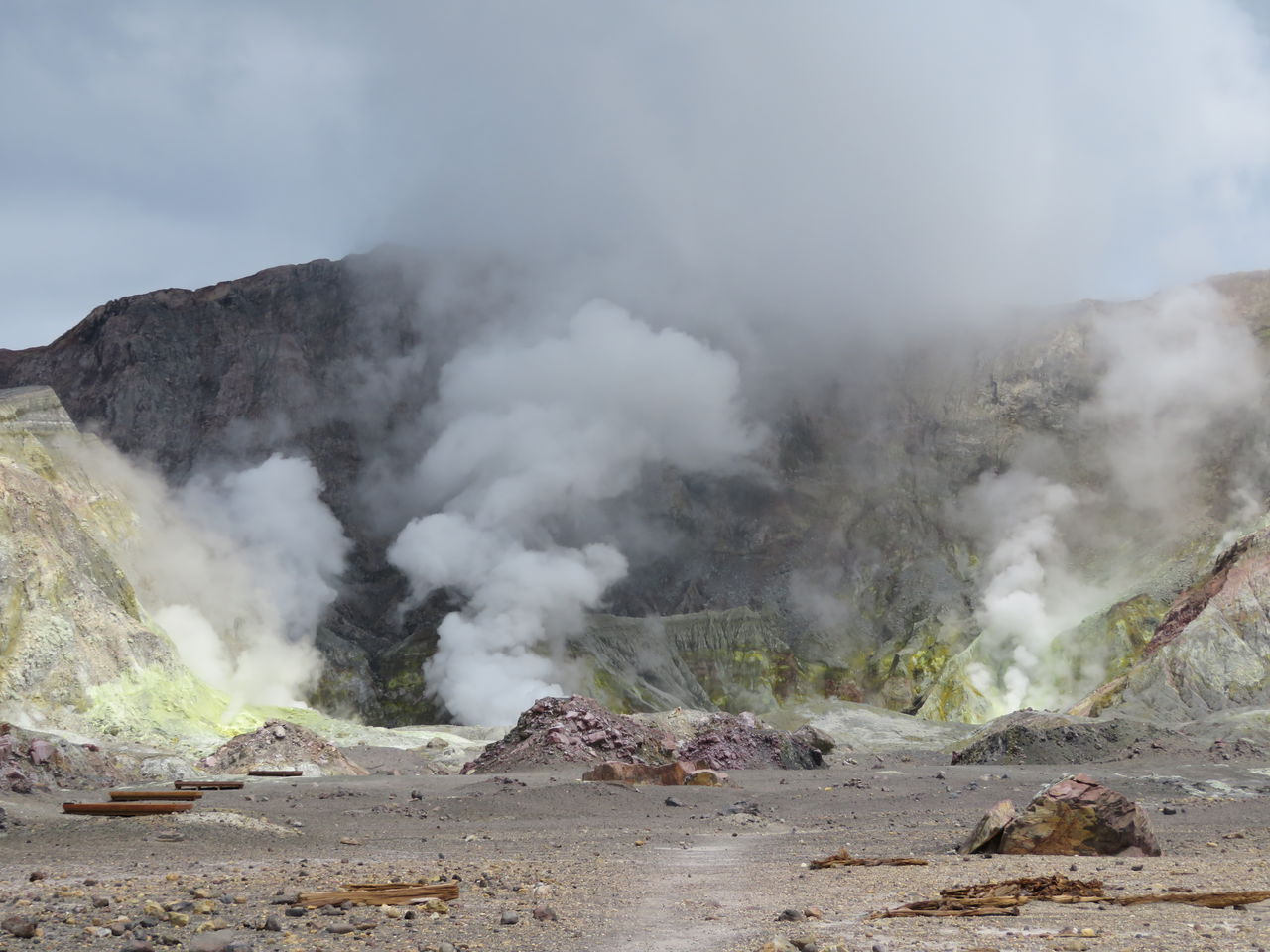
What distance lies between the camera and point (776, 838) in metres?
16.0

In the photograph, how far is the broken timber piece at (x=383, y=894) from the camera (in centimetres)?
748

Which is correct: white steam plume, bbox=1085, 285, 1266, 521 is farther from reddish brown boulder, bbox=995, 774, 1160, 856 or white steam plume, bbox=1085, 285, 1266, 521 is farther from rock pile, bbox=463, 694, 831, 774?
reddish brown boulder, bbox=995, 774, 1160, 856

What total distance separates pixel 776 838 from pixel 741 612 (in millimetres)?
71759

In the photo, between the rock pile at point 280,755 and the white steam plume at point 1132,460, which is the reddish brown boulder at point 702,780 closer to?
the rock pile at point 280,755

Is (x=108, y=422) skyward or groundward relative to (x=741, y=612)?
skyward

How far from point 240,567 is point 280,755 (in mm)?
37367

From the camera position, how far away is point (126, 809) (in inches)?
599

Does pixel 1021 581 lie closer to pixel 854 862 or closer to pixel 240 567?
pixel 240 567

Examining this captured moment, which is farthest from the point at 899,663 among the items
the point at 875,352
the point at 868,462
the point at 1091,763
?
the point at 1091,763

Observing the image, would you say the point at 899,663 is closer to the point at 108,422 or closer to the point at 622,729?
the point at 622,729

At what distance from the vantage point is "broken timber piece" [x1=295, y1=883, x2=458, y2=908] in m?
7.48

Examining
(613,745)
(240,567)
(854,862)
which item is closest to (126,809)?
(854,862)

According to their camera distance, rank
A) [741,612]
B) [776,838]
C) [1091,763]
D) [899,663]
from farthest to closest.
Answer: [741,612], [899,663], [1091,763], [776,838]

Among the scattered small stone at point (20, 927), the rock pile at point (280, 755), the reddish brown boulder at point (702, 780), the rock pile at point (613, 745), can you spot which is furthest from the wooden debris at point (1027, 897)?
the rock pile at point (280, 755)
